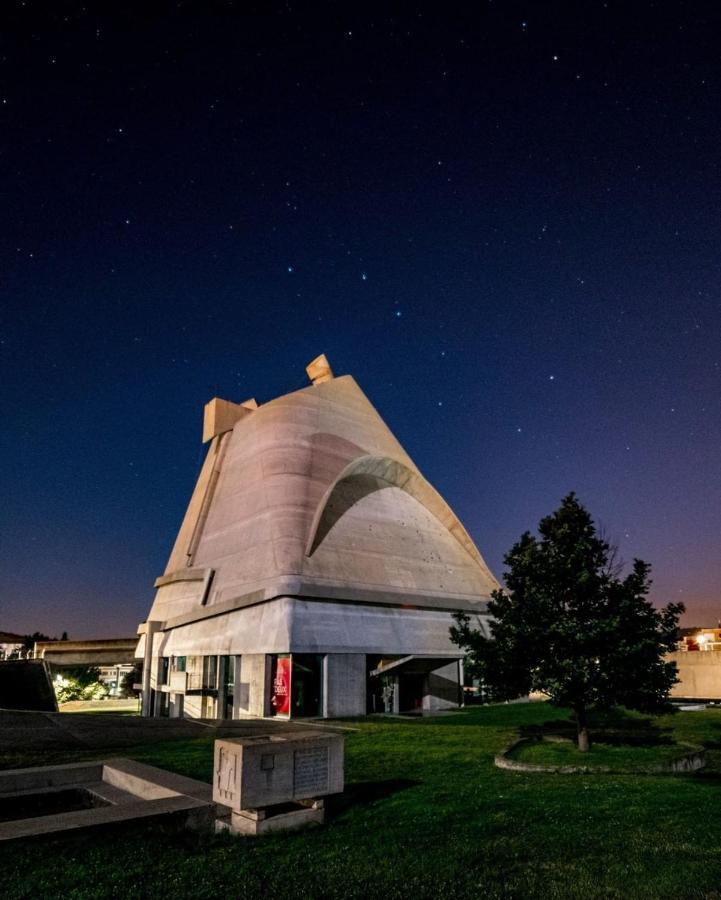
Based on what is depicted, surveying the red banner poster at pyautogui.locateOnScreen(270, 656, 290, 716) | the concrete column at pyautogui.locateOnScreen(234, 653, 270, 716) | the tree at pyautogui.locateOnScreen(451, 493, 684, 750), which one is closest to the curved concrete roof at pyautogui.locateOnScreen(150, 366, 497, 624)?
the concrete column at pyautogui.locateOnScreen(234, 653, 270, 716)

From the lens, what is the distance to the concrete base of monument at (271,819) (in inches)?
339

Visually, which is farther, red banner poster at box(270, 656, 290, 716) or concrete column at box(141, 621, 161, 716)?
concrete column at box(141, 621, 161, 716)

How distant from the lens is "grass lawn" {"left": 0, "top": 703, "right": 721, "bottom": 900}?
679 centimetres

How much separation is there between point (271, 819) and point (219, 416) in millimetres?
43566

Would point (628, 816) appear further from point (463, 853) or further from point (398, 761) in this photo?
point (398, 761)

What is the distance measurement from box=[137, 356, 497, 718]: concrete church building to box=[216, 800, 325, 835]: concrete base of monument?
20.4 m

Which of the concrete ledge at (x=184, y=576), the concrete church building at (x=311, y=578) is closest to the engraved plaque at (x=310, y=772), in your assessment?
the concrete church building at (x=311, y=578)

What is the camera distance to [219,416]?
50438 millimetres

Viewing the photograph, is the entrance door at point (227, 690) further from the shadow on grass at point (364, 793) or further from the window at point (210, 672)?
the shadow on grass at point (364, 793)

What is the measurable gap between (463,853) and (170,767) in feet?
28.5

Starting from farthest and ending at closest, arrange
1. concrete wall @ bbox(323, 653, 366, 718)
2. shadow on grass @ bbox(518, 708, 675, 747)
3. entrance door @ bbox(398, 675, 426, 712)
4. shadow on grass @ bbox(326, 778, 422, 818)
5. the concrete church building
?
entrance door @ bbox(398, 675, 426, 712) → the concrete church building → concrete wall @ bbox(323, 653, 366, 718) → shadow on grass @ bbox(518, 708, 675, 747) → shadow on grass @ bbox(326, 778, 422, 818)

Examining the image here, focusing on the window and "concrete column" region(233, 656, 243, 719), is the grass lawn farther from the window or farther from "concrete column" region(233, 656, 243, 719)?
the window

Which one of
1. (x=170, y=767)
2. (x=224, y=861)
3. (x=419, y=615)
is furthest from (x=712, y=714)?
(x=224, y=861)

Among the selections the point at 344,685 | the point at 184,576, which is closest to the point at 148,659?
the point at 184,576
